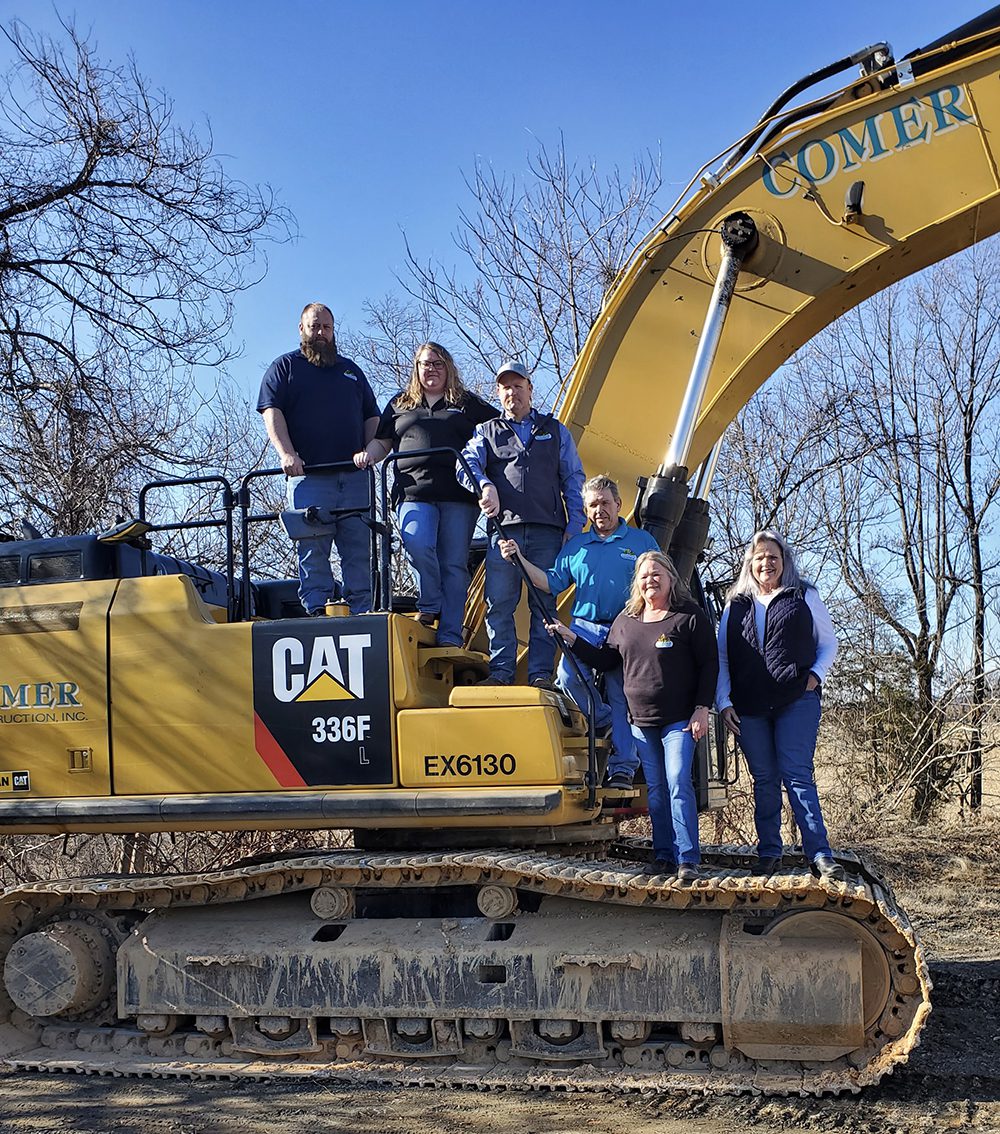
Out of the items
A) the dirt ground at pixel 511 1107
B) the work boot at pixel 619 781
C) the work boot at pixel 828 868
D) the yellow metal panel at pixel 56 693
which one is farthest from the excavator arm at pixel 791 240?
the dirt ground at pixel 511 1107

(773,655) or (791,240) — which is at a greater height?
(791,240)

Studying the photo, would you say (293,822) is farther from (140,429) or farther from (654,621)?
(140,429)

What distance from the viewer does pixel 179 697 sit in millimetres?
5730

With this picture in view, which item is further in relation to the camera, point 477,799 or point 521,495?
point 521,495

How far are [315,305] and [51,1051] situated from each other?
402cm

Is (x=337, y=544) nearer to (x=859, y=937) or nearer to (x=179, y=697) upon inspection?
(x=179, y=697)

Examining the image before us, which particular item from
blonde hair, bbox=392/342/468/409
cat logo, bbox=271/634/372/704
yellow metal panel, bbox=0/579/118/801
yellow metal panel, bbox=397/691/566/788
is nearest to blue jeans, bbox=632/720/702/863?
yellow metal panel, bbox=397/691/566/788

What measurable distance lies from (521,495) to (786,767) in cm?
180

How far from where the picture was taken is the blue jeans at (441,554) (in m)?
5.89

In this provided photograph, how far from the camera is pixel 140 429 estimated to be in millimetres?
11164

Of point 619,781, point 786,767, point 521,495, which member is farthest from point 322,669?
point 786,767

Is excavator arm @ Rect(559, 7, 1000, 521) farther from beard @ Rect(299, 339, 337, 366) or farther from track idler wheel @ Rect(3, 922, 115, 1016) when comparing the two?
track idler wheel @ Rect(3, 922, 115, 1016)

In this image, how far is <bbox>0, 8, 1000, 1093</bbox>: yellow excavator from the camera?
5188 mm

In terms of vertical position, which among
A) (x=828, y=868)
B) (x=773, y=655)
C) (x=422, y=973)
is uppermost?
(x=773, y=655)
